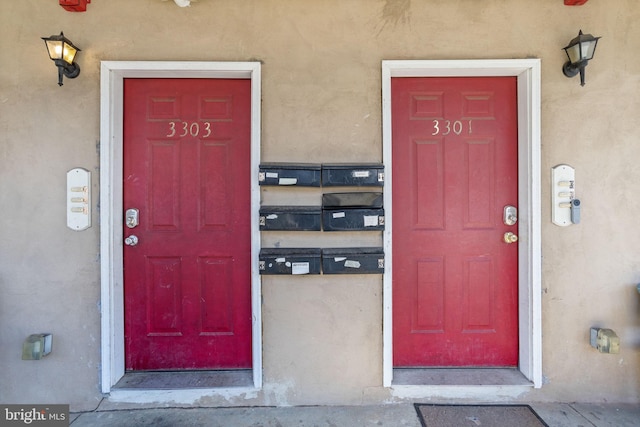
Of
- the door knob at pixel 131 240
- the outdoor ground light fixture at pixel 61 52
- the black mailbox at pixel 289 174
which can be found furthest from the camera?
the door knob at pixel 131 240

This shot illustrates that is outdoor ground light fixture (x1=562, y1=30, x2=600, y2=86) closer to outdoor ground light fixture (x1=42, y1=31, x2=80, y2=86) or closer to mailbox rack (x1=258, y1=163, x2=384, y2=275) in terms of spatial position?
mailbox rack (x1=258, y1=163, x2=384, y2=275)

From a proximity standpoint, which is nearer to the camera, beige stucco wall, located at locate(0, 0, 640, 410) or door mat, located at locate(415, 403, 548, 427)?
door mat, located at locate(415, 403, 548, 427)

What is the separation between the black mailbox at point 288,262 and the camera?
2.05 meters

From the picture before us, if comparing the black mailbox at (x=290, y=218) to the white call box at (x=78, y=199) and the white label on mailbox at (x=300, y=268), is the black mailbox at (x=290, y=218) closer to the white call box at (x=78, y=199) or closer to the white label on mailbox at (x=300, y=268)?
the white label on mailbox at (x=300, y=268)

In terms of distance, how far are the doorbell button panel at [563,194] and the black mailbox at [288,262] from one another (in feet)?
5.34

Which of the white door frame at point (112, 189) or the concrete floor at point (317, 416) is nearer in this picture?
the concrete floor at point (317, 416)

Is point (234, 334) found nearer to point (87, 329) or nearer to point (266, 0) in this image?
point (87, 329)

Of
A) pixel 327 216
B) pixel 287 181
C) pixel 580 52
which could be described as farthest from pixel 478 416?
pixel 580 52

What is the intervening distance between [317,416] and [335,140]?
5.92 feet

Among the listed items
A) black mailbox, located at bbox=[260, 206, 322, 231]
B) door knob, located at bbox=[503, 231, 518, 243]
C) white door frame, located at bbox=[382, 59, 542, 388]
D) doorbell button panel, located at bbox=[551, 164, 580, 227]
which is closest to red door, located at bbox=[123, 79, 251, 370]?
black mailbox, located at bbox=[260, 206, 322, 231]

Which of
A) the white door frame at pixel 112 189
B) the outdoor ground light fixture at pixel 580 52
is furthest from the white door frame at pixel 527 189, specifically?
the white door frame at pixel 112 189

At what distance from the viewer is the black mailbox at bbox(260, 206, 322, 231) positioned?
205 cm

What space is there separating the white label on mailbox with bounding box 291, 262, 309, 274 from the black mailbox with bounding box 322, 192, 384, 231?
0.27 meters

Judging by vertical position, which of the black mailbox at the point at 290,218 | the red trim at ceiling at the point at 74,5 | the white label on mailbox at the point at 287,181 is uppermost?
the red trim at ceiling at the point at 74,5
